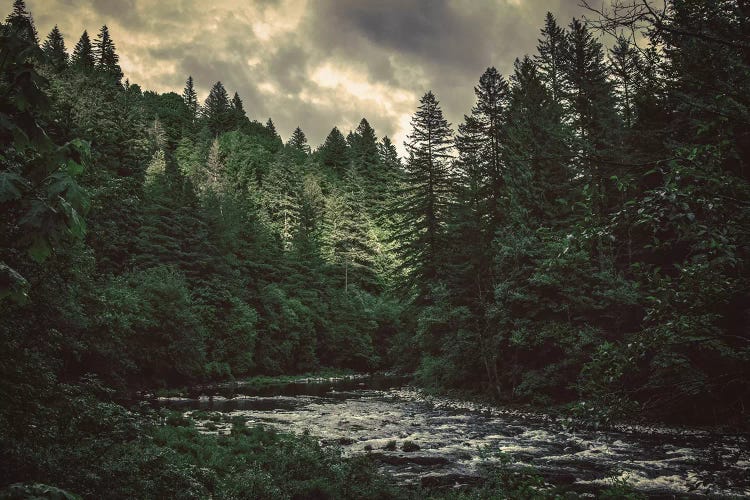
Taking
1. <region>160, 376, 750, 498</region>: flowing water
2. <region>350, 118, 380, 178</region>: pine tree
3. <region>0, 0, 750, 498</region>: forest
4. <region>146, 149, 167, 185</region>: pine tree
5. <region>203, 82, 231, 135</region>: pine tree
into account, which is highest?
<region>203, 82, 231, 135</region>: pine tree

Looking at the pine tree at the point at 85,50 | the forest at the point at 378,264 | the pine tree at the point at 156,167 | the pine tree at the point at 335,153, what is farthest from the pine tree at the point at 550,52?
the pine tree at the point at 85,50

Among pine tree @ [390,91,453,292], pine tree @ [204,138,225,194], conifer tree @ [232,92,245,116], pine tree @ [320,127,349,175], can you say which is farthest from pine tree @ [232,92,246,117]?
pine tree @ [390,91,453,292]

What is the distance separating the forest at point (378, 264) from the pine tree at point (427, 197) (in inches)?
10.5

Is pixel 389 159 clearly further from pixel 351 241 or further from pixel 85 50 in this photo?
pixel 85 50

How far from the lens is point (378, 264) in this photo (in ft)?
224

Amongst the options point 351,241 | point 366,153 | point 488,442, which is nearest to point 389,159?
point 366,153

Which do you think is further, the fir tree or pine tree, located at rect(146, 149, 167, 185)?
pine tree, located at rect(146, 149, 167, 185)

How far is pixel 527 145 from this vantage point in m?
28.9

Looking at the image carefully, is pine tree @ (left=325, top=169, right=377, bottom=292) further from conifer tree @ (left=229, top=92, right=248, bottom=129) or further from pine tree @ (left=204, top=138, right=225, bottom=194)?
conifer tree @ (left=229, top=92, right=248, bottom=129)

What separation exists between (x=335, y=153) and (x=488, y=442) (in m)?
96.2

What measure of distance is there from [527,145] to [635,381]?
15584 mm

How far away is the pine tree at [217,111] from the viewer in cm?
10167

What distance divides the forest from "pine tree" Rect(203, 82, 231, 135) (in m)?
19.5

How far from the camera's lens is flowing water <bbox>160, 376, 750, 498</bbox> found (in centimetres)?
1115
